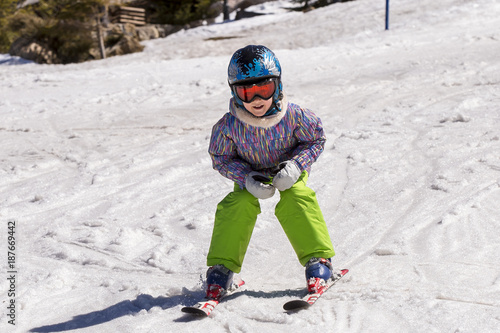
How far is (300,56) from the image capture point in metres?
10.5

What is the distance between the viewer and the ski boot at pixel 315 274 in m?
2.97

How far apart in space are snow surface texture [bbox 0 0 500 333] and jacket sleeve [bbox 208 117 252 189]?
674 mm

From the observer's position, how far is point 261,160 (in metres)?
3.12

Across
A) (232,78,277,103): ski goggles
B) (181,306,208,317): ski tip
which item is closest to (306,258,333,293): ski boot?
(181,306,208,317): ski tip

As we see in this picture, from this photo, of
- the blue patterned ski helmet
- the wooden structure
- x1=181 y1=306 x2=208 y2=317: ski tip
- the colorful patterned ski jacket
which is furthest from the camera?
the wooden structure

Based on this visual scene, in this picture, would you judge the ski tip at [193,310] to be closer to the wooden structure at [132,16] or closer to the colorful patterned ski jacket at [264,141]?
the colorful patterned ski jacket at [264,141]

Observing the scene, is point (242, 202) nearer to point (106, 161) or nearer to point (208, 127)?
point (106, 161)

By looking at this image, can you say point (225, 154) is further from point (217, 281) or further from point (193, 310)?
point (193, 310)

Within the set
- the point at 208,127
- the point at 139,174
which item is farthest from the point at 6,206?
the point at 208,127

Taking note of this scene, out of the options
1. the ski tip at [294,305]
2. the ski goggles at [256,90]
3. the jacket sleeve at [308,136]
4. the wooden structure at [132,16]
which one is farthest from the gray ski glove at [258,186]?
the wooden structure at [132,16]

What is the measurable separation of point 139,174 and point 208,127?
5.49 feet

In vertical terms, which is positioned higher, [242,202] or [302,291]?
[242,202]

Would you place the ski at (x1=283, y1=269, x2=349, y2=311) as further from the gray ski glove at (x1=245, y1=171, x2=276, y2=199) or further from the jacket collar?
the jacket collar

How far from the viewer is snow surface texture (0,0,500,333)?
2.97 meters
